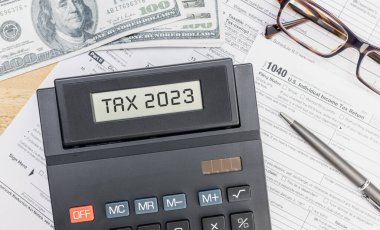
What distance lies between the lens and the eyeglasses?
0.69 m

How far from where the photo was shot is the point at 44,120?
1.94 ft

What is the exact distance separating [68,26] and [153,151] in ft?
0.69

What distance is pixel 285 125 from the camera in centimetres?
70

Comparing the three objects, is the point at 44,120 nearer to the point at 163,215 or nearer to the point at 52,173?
the point at 52,173

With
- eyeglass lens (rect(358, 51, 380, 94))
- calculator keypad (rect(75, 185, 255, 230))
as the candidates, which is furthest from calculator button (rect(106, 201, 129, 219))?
eyeglass lens (rect(358, 51, 380, 94))

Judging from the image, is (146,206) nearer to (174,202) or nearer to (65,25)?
(174,202)

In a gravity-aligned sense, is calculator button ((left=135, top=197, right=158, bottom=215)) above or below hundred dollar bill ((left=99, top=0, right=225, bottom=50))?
below

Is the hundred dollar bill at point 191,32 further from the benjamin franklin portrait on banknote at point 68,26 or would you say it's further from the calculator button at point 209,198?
the calculator button at point 209,198

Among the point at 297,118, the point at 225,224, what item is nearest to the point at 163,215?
the point at 225,224

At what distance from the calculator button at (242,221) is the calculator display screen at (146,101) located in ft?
0.39

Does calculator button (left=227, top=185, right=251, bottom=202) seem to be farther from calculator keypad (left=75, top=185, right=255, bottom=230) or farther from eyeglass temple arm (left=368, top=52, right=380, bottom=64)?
eyeglass temple arm (left=368, top=52, right=380, bottom=64)

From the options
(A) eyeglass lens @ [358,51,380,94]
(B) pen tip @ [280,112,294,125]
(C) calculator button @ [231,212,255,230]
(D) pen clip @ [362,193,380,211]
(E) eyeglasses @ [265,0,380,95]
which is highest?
(E) eyeglasses @ [265,0,380,95]

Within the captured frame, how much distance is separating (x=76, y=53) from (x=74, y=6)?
57 mm

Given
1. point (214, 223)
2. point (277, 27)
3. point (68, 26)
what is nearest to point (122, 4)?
point (68, 26)
